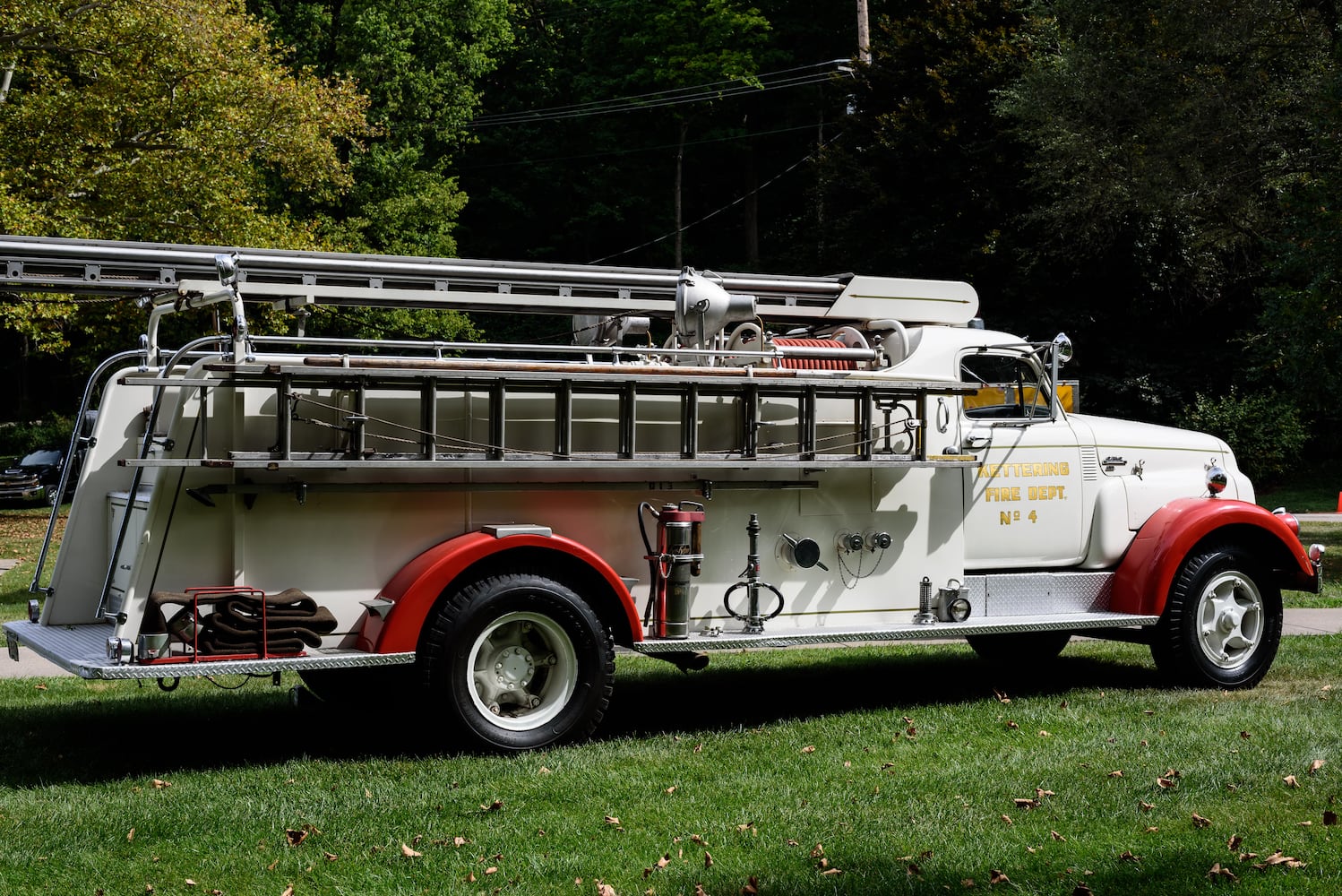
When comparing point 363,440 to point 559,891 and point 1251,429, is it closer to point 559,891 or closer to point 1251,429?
point 559,891

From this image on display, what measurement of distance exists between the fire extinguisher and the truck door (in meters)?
2.04

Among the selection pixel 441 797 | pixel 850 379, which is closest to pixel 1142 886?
pixel 441 797

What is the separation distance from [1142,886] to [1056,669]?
5.40 meters

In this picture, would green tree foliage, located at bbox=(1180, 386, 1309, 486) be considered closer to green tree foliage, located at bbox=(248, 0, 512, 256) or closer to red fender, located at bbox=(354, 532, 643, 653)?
green tree foliage, located at bbox=(248, 0, 512, 256)

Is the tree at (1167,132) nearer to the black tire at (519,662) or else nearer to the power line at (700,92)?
the black tire at (519,662)

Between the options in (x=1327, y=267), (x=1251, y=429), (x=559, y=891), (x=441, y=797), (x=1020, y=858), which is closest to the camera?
(x=559, y=891)

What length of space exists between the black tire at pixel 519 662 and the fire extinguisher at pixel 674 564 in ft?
1.18

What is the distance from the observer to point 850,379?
8.17m

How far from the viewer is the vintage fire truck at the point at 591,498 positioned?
6.91 metres

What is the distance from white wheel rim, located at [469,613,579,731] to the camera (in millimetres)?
7336

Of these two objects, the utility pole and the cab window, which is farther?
the utility pole

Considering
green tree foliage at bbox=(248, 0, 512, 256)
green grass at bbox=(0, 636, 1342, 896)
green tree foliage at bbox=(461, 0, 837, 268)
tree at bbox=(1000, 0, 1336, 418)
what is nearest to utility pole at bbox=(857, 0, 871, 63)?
tree at bbox=(1000, 0, 1336, 418)

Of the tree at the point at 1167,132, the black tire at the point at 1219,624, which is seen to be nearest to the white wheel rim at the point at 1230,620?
the black tire at the point at 1219,624

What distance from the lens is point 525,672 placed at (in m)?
7.44
